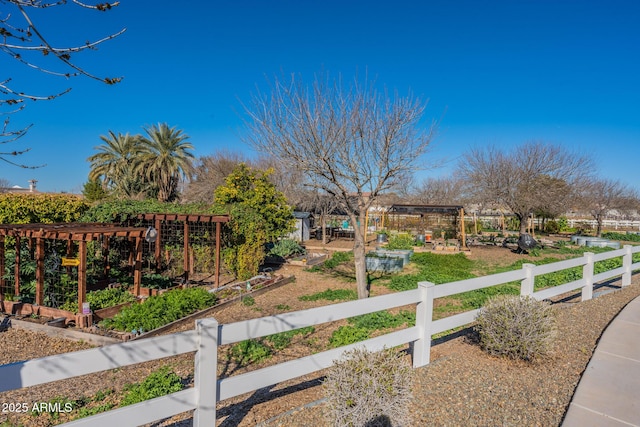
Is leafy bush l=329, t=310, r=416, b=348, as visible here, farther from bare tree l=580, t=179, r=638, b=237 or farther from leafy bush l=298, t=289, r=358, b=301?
bare tree l=580, t=179, r=638, b=237

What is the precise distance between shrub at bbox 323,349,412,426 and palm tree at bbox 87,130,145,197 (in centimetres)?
2532

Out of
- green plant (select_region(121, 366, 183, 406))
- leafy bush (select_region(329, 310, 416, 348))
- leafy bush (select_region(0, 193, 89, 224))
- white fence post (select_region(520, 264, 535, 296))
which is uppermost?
leafy bush (select_region(0, 193, 89, 224))

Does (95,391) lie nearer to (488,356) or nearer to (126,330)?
(126,330)

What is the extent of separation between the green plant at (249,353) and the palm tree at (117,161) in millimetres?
22682

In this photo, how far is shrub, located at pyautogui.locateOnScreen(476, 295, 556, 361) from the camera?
4.14 meters

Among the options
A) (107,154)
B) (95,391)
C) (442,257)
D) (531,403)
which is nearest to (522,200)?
(442,257)

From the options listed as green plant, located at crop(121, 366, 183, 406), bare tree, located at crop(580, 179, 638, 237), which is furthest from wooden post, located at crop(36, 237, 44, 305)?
bare tree, located at crop(580, 179, 638, 237)

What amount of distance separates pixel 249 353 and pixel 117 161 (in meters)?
25.9

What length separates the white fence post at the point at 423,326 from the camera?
4125mm

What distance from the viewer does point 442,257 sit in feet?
50.5

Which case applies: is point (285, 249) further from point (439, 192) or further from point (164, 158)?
point (439, 192)

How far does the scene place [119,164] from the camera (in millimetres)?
26094

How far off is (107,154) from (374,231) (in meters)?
20.3

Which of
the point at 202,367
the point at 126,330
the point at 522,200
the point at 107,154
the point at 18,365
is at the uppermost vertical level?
the point at 107,154
